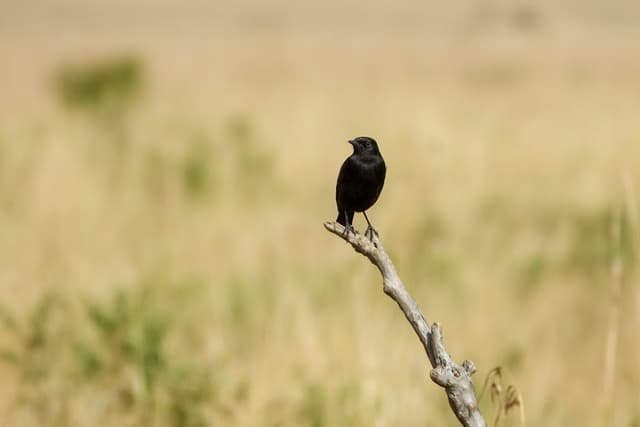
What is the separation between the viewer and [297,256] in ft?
21.1

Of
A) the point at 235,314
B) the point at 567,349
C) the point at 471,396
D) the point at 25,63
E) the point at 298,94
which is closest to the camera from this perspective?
the point at 471,396

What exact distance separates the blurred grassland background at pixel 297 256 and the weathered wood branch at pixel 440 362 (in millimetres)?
1070

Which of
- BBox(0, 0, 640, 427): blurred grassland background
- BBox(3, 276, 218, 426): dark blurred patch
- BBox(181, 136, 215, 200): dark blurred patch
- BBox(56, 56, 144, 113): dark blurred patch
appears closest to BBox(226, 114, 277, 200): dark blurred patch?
BBox(0, 0, 640, 427): blurred grassland background

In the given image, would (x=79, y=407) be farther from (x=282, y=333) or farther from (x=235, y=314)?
(x=235, y=314)

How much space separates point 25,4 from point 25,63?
30.1 metres

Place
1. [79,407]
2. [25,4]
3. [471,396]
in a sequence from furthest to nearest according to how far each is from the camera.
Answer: [25,4]
[79,407]
[471,396]

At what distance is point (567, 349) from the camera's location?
5664mm

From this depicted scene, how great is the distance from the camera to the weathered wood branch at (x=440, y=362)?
1.40 metres

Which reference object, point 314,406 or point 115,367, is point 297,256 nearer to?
point 115,367

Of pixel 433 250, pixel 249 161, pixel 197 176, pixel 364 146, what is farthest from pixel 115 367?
pixel 249 161

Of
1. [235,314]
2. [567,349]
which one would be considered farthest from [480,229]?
[235,314]

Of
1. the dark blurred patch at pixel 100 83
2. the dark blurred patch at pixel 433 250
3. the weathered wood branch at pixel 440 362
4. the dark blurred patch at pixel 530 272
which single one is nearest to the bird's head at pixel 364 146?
the weathered wood branch at pixel 440 362

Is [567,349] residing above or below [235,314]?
below

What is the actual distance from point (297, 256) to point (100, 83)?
8.33 meters
